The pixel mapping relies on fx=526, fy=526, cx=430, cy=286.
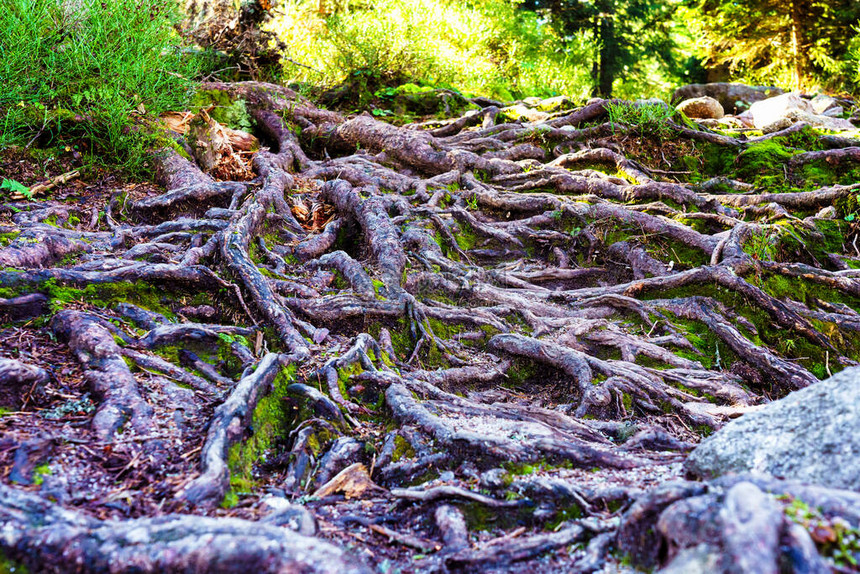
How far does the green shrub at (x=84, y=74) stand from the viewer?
5.43 meters

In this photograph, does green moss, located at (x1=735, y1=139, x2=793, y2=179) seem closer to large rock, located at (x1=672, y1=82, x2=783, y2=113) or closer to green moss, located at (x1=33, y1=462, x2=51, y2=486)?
large rock, located at (x1=672, y1=82, x2=783, y2=113)

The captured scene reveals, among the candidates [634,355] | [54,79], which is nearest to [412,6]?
[54,79]

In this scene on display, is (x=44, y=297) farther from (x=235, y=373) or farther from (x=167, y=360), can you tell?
(x=235, y=373)

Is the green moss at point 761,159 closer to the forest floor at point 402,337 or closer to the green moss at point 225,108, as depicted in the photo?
the forest floor at point 402,337

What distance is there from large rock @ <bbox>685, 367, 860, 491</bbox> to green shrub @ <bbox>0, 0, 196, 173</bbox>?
254 inches

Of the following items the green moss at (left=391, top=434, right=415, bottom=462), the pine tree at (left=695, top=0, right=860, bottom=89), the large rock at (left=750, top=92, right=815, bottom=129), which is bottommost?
the green moss at (left=391, top=434, right=415, bottom=462)

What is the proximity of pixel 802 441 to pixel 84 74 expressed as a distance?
715cm

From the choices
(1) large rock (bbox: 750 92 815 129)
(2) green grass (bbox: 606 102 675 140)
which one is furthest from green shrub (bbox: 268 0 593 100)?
(1) large rock (bbox: 750 92 815 129)

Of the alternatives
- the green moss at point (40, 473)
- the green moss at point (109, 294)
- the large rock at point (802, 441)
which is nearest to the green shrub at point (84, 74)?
the green moss at point (109, 294)

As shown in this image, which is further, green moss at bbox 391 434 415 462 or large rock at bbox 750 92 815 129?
large rock at bbox 750 92 815 129

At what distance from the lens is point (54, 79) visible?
5.73 m

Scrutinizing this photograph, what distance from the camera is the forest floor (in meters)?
2.08

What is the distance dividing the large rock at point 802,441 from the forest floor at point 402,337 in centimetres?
28

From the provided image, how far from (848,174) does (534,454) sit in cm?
735
